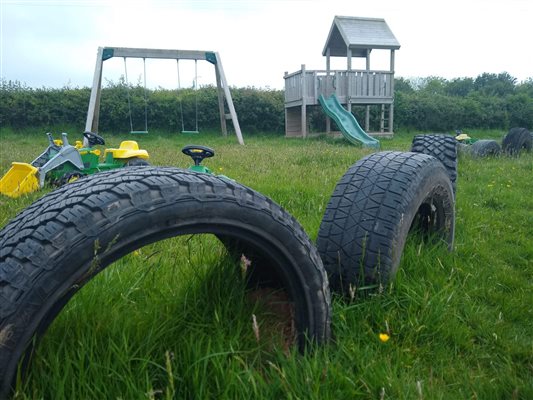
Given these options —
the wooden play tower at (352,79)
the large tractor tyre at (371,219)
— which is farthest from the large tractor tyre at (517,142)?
the large tractor tyre at (371,219)

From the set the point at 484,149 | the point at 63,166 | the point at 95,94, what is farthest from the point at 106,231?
the point at 95,94

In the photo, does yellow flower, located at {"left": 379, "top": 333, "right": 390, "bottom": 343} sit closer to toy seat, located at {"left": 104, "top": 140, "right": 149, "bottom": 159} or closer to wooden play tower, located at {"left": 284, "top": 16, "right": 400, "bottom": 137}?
toy seat, located at {"left": 104, "top": 140, "right": 149, "bottom": 159}

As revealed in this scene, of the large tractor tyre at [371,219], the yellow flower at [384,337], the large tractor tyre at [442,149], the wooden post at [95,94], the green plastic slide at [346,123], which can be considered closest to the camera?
the yellow flower at [384,337]

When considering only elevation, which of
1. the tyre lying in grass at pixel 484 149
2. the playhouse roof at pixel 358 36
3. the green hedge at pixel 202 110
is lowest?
the tyre lying in grass at pixel 484 149

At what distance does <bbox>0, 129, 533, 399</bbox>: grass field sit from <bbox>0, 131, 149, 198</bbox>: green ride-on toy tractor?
2.97 metres

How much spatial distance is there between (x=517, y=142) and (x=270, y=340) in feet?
31.7

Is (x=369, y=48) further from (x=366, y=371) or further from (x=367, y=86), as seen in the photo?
(x=366, y=371)

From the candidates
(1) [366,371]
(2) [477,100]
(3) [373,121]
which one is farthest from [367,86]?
(1) [366,371]

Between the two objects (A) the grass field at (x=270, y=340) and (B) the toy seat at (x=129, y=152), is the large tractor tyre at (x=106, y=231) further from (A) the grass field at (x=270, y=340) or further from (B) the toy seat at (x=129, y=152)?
(B) the toy seat at (x=129, y=152)

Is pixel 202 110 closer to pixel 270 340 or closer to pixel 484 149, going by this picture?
pixel 484 149

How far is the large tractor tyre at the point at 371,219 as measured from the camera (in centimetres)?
208

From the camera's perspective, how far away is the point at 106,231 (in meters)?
1.18

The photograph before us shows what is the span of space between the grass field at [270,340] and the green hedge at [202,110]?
13971 mm

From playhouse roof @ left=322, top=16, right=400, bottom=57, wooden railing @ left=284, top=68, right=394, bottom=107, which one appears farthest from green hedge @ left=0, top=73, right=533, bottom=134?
wooden railing @ left=284, top=68, right=394, bottom=107
